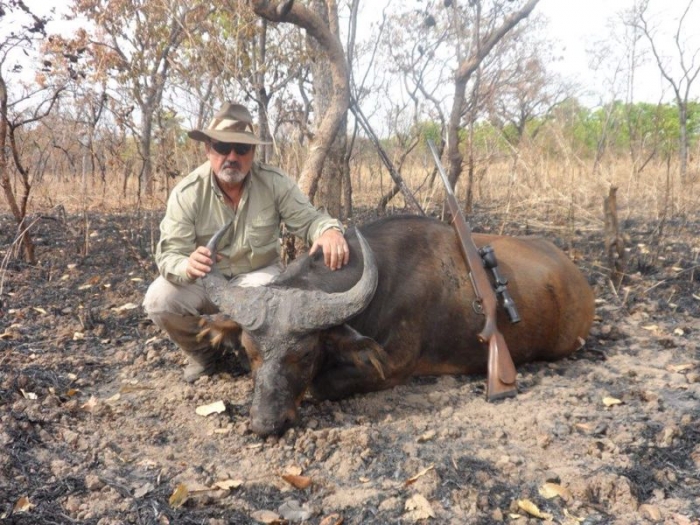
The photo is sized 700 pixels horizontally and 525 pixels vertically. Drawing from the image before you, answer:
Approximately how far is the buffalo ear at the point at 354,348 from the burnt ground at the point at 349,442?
354 millimetres

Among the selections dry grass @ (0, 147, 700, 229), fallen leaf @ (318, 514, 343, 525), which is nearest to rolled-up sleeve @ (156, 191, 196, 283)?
fallen leaf @ (318, 514, 343, 525)

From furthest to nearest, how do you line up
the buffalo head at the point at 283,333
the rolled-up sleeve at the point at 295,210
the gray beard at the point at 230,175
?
1. the rolled-up sleeve at the point at 295,210
2. the gray beard at the point at 230,175
3. the buffalo head at the point at 283,333

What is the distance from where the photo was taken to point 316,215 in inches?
194

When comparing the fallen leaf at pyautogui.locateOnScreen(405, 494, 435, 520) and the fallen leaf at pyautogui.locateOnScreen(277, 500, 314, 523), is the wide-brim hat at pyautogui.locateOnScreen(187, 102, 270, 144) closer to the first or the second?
the fallen leaf at pyautogui.locateOnScreen(277, 500, 314, 523)

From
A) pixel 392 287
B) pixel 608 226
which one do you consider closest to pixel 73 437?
pixel 392 287

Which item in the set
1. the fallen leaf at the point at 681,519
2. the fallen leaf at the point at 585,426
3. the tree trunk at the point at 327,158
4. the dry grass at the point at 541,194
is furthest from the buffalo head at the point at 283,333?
the dry grass at the point at 541,194

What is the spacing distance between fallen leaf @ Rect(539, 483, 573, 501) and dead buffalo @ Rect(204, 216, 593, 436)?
125 centimetres

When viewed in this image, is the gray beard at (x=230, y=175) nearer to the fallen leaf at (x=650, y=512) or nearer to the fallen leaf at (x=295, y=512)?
the fallen leaf at (x=295, y=512)

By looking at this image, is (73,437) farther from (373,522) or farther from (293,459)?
(373,522)

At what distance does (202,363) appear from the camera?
4.59 metres

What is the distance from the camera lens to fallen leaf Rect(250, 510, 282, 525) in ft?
9.34

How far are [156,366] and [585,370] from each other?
11.4ft

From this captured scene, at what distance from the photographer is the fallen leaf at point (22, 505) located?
112 inches

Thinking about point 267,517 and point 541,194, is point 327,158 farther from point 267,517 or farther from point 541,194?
point 267,517
